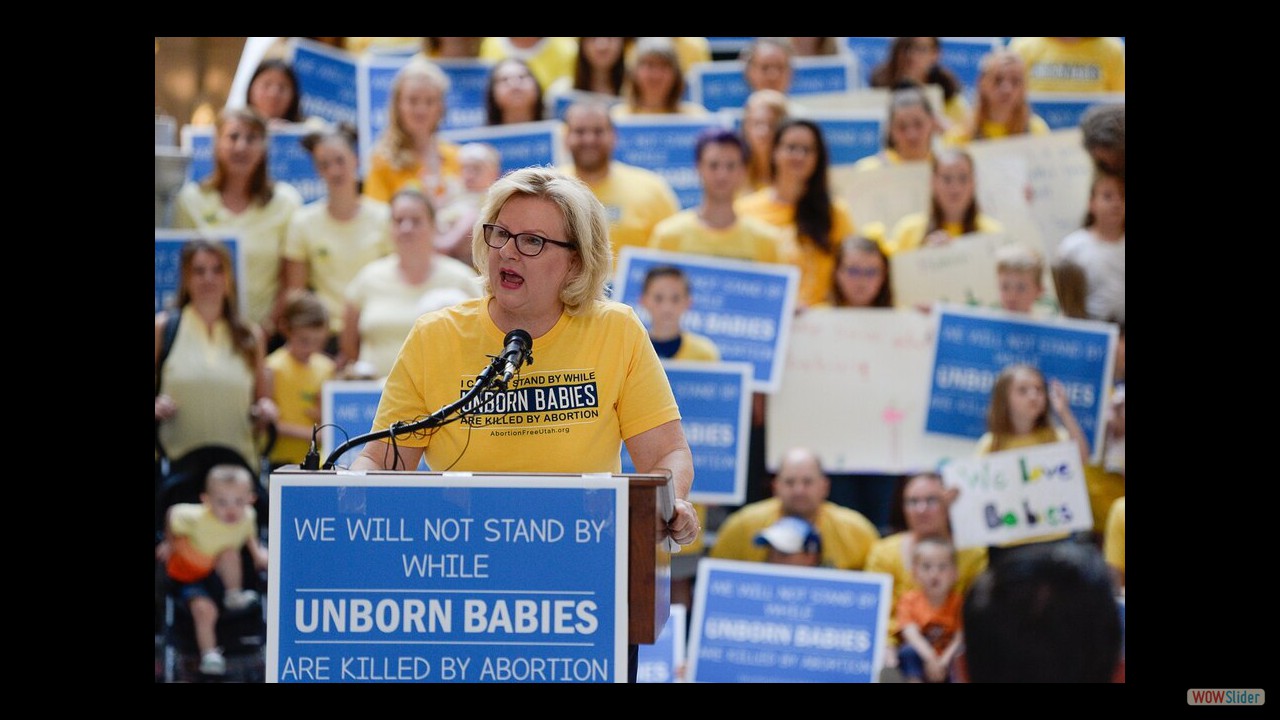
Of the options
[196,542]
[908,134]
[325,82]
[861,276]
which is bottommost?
[196,542]

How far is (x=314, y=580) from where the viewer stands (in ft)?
8.20

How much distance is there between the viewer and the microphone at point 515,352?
2.59 m

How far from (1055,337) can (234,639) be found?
12.0 feet

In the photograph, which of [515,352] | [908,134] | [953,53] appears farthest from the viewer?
[953,53]

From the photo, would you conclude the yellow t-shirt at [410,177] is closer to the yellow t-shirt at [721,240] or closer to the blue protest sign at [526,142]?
the blue protest sign at [526,142]

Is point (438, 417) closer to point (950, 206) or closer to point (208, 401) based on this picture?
point (208, 401)

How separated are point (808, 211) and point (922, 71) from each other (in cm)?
99

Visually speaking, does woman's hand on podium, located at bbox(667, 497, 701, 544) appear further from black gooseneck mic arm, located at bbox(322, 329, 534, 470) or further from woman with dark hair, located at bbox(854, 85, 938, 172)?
woman with dark hair, located at bbox(854, 85, 938, 172)

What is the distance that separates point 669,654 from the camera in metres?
6.19

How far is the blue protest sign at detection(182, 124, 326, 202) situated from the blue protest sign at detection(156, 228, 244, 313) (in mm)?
383

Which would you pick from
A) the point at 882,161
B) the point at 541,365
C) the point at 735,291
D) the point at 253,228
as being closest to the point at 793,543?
the point at 735,291

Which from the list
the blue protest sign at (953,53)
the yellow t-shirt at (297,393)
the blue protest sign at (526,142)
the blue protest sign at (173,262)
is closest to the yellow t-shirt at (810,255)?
the blue protest sign at (953,53)

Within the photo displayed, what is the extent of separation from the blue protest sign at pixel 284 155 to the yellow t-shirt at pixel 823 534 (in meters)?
2.31

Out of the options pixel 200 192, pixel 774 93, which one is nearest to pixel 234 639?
pixel 200 192
